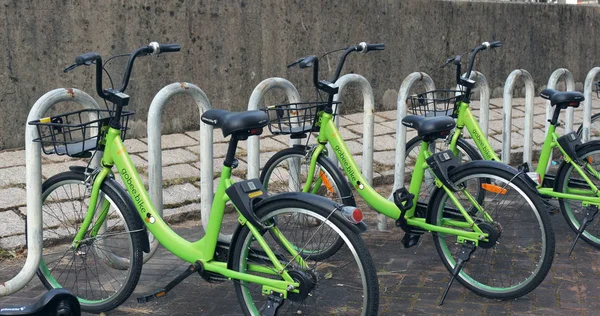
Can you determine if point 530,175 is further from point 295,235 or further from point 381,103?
point 381,103

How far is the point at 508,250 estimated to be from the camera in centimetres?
559

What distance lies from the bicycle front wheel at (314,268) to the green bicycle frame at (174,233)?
0.14 ft

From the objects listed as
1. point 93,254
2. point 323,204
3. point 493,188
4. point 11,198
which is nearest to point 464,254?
point 493,188

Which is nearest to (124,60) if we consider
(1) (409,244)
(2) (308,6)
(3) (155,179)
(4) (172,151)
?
(4) (172,151)

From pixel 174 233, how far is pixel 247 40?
4.65 m

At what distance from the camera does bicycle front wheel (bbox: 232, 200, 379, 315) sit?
3.90 metres

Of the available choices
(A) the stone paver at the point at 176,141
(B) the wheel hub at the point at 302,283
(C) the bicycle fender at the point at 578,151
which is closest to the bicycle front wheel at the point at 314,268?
(B) the wheel hub at the point at 302,283

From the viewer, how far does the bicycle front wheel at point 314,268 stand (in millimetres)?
3900

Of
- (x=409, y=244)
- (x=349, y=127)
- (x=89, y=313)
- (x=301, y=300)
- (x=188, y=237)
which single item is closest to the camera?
(x=301, y=300)

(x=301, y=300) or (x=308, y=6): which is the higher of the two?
(x=308, y=6)

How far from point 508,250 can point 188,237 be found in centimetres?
221

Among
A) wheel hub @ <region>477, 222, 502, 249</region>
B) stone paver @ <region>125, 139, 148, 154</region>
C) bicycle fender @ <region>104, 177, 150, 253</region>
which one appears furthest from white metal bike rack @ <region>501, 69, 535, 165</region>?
bicycle fender @ <region>104, 177, 150, 253</region>

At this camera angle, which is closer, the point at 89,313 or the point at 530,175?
the point at 89,313

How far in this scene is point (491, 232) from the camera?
4816 mm
